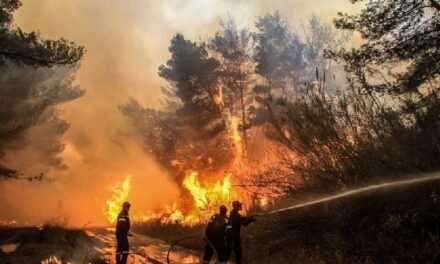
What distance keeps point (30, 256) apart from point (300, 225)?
8.37 meters

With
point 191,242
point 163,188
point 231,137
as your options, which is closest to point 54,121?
point 163,188

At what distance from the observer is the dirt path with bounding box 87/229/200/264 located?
44.6 ft

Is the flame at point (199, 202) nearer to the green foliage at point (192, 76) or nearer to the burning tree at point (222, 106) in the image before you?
the burning tree at point (222, 106)

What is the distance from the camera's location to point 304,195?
1152 cm

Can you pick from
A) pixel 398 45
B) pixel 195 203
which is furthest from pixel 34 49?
pixel 195 203

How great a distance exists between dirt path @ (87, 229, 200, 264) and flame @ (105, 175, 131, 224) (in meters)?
11.7

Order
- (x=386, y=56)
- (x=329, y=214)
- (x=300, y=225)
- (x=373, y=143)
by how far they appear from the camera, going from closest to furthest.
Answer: (x=373, y=143), (x=386, y=56), (x=329, y=214), (x=300, y=225)

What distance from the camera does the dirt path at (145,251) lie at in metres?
13.6

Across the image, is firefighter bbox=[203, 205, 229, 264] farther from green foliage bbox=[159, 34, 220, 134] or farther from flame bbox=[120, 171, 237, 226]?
green foliage bbox=[159, 34, 220, 134]

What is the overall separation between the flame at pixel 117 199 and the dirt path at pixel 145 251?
11733 millimetres

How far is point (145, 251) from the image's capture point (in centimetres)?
1555

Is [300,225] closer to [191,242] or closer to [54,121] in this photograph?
[191,242]

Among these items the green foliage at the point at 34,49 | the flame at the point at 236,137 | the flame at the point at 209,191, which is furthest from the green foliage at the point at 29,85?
the flame at the point at 236,137

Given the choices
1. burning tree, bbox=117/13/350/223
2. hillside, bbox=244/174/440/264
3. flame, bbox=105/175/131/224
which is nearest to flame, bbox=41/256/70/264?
hillside, bbox=244/174/440/264
